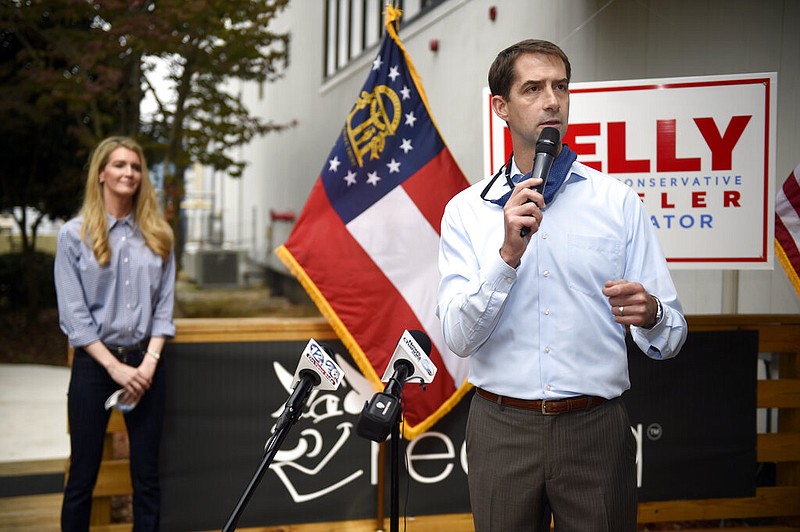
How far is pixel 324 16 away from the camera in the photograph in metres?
13.3

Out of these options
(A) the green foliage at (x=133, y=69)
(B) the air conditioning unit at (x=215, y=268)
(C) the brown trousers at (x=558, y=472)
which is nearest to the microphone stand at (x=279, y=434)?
(C) the brown trousers at (x=558, y=472)

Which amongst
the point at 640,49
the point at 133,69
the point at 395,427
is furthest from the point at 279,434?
the point at 133,69

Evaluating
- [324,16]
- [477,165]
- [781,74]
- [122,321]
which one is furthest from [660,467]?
[324,16]

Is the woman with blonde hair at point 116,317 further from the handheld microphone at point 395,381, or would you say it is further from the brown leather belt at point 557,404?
the brown leather belt at point 557,404

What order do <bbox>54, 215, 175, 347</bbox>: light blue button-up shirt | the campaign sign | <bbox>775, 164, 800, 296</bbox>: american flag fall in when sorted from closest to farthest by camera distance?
1. <bbox>54, 215, 175, 347</bbox>: light blue button-up shirt
2. the campaign sign
3. <bbox>775, 164, 800, 296</bbox>: american flag

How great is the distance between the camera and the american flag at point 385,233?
325cm

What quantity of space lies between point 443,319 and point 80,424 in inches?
64.9

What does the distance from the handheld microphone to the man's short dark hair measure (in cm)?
64

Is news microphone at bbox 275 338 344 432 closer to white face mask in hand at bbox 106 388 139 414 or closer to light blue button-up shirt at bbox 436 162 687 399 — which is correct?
light blue button-up shirt at bbox 436 162 687 399

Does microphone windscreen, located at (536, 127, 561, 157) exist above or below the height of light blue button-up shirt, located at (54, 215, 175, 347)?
above

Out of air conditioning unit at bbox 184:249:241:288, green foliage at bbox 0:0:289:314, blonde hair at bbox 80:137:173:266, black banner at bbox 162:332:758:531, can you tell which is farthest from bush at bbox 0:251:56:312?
blonde hair at bbox 80:137:173:266

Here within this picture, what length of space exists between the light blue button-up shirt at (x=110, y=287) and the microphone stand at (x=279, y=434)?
4.25ft

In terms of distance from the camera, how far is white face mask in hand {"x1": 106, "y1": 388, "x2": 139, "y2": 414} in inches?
110

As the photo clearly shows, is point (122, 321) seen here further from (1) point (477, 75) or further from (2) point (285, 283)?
(2) point (285, 283)
